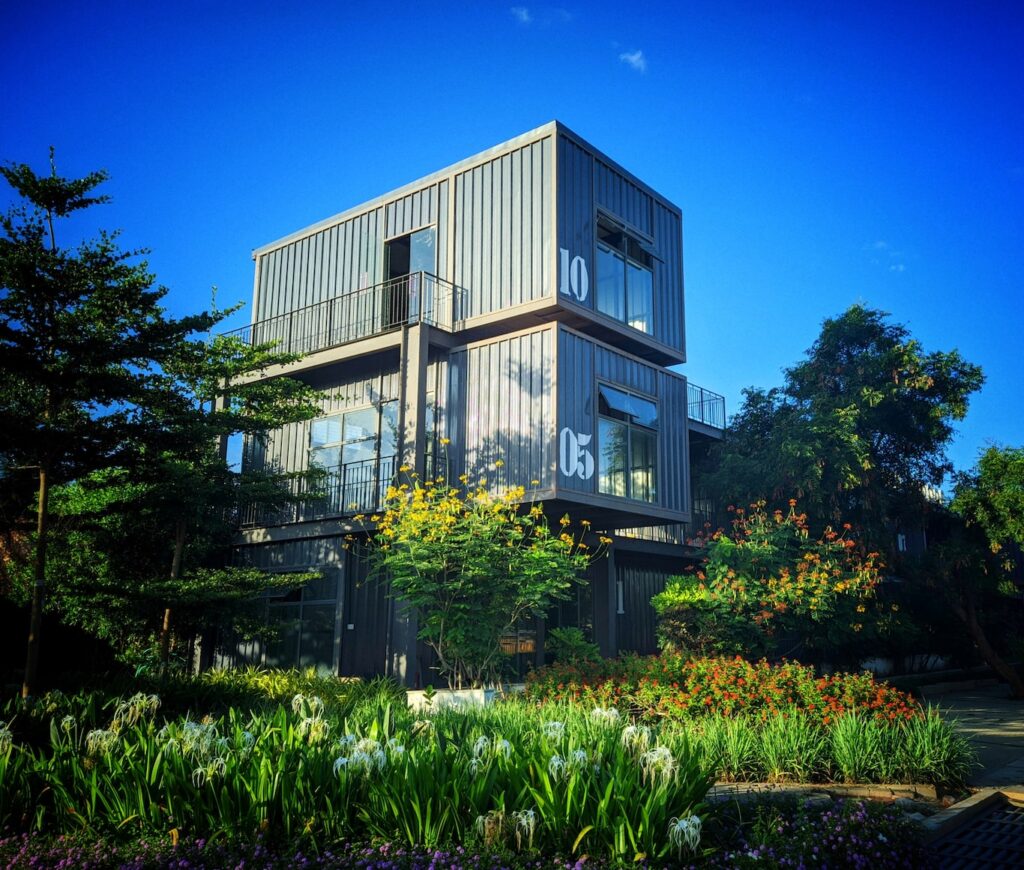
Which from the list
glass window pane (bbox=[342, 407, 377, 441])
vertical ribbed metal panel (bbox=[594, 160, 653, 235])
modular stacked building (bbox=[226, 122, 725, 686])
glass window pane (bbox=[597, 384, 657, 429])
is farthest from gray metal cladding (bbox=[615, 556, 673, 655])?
vertical ribbed metal panel (bbox=[594, 160, 653, 235])

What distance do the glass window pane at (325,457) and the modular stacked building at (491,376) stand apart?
4 centimetres

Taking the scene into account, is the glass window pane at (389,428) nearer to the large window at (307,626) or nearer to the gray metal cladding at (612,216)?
the large window at (307,626)

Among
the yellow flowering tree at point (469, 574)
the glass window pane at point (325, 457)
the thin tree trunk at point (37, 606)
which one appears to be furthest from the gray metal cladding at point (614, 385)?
the thin tree trunk at point (37, 606)

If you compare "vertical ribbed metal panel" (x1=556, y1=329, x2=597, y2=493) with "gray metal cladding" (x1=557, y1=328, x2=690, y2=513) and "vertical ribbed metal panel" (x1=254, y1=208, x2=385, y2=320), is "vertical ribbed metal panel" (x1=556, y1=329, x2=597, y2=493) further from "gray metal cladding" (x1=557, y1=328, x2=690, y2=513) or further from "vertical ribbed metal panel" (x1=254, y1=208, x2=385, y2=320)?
"vertical ribbed metal panel" (x1=254, y1=208, x2=385, y2=320)

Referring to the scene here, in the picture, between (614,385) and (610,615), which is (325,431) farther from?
(610,615)

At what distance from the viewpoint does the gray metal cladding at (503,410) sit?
15.4 meters

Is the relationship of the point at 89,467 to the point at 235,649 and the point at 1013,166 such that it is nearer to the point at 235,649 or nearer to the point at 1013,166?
the point at 235,649

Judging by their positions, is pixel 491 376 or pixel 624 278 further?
pixel 624 278

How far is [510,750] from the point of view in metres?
5.64

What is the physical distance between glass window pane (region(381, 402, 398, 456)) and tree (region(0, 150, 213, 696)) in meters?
5.15

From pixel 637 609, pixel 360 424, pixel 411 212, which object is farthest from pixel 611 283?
pixel 637 609

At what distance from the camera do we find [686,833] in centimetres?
459

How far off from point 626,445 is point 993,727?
7.56 m

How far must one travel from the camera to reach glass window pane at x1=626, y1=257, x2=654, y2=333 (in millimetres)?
18016
